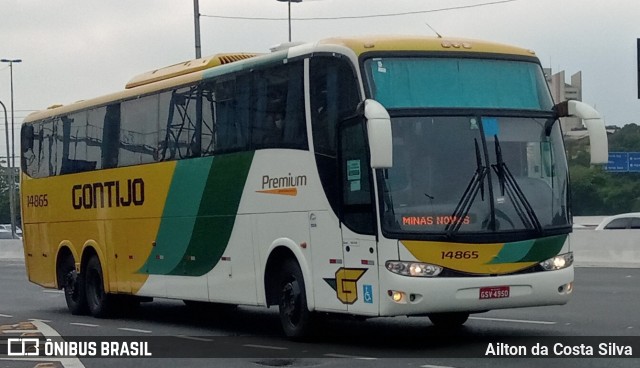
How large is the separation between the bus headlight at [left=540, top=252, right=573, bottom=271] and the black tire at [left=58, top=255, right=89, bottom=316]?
10182mm

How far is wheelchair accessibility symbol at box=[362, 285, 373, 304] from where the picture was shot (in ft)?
43.3

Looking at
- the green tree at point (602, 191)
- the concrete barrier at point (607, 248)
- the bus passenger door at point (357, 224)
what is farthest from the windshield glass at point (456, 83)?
the green tree at point (602, 191)

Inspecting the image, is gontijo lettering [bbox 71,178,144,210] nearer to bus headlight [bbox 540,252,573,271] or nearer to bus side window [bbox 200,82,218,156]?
bus side window [bbox 200,82,218,156]

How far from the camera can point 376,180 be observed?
42.7ft

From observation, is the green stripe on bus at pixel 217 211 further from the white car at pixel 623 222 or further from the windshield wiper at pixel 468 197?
the white car at pixel 623 222

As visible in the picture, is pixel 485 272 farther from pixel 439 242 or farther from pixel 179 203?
pixel 179 203

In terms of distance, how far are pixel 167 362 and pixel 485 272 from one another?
3.46 m

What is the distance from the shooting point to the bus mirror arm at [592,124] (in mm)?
13539

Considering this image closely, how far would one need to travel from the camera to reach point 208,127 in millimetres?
17016

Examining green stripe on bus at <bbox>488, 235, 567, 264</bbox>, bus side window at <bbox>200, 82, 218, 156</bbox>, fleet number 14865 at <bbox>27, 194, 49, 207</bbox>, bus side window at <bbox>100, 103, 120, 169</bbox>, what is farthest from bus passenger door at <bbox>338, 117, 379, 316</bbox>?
fleet number 14865 at <bbox>27, 194, 49, 207</bbox>

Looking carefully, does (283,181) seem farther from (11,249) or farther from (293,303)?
(11,249)

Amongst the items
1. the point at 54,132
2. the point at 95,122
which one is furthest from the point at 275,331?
the point at 54,132

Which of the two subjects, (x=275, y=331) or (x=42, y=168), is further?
(x=42, y=168)

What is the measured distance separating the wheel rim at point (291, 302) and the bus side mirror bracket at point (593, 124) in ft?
11.9
